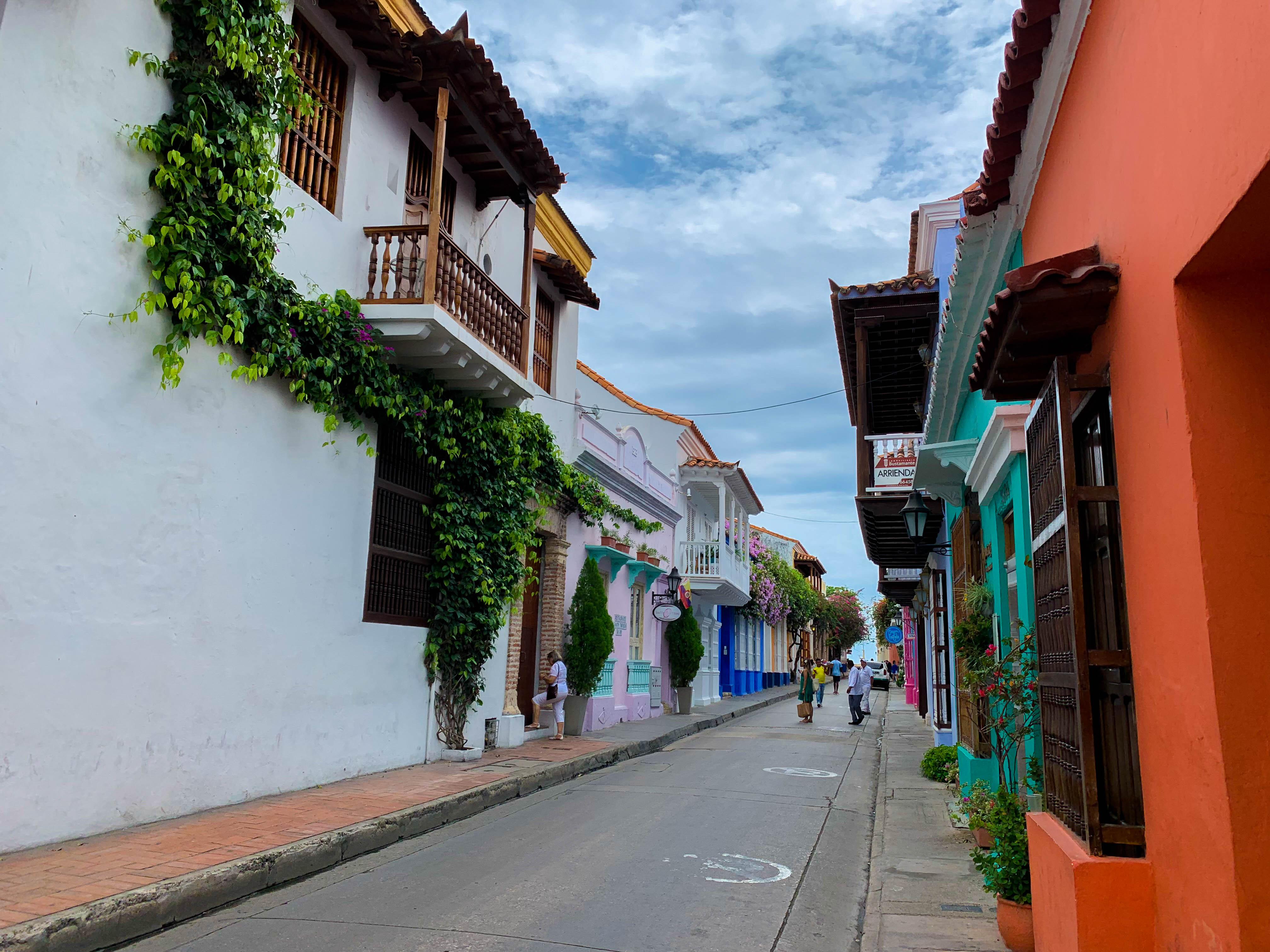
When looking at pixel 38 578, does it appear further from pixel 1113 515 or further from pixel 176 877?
pixel 1113 515

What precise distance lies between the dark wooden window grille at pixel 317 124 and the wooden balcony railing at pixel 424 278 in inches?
28.2

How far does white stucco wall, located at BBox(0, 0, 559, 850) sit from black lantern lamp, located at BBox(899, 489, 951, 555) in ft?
25.5

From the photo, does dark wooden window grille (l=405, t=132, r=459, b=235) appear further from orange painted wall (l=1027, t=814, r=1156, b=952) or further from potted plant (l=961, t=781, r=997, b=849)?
orange painted wall (l=1027, t=814, r=1156, b=952)

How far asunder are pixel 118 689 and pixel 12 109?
4.16m

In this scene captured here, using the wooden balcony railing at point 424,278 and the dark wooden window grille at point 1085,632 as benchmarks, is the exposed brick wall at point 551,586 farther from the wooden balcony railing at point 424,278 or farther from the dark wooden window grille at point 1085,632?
the dark wooden window grille at point 1085,632

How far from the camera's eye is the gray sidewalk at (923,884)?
17.7 feet

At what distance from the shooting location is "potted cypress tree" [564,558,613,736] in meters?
15.6

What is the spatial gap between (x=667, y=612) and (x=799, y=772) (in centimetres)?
821

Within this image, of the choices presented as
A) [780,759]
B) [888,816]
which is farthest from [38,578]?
[780,759]

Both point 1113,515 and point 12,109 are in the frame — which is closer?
point 1113,515

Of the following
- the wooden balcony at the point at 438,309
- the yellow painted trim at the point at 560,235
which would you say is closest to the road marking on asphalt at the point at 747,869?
the wooden balcony at the point at 438,309

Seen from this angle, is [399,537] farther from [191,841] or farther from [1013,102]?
[1013,102]

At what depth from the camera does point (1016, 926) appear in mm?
5129

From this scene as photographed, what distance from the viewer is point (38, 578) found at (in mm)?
6395
